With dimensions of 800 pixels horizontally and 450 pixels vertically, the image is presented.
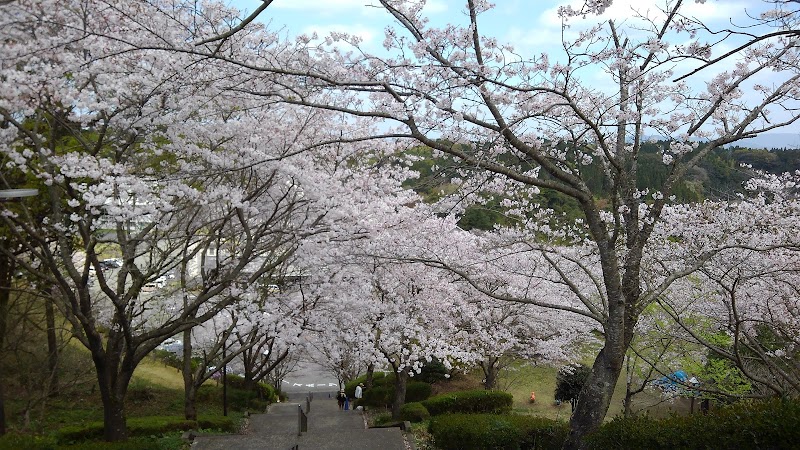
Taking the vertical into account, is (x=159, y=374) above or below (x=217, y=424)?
above

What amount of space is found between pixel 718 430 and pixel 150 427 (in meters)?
9.91

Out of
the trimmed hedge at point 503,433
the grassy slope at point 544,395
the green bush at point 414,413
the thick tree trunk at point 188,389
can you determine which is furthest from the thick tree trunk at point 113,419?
the grassy slope at point 544,395

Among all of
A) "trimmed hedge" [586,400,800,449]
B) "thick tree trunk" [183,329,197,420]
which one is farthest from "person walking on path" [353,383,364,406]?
"trimmed hedge" [586,400,800,449]

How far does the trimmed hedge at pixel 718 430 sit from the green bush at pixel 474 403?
23.9ft

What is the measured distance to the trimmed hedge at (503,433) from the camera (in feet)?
25.9

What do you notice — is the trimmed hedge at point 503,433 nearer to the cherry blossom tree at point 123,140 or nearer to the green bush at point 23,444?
the cherry blossom tree at point 123,140

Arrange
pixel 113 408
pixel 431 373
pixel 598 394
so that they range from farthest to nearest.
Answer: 1. pixel 431 373
2. pixel 113 408
3. pixel 598 394

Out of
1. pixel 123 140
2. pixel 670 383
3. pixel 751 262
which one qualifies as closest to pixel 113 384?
pixel 123 140

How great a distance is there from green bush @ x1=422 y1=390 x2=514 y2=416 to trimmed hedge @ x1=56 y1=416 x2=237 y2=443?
16.0 feet

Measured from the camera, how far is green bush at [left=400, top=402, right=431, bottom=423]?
41.7 feet

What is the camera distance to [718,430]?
4617mm

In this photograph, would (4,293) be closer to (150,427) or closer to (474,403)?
(150,427)

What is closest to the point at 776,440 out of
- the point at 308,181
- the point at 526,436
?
the point at 526,436

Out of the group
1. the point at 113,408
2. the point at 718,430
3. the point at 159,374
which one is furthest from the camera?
the point at 159,374
